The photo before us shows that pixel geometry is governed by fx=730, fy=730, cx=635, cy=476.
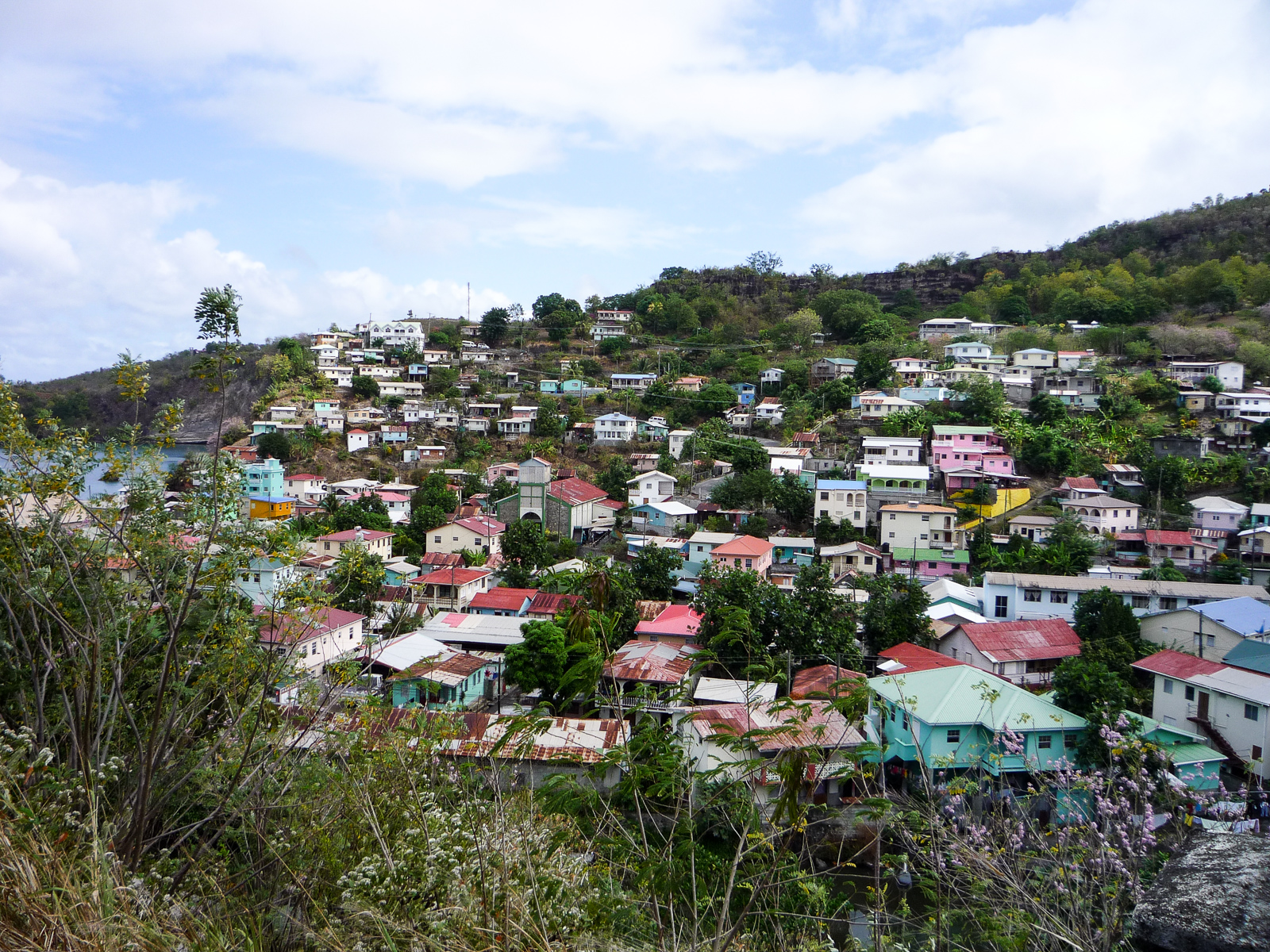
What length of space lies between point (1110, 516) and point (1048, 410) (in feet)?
19.6

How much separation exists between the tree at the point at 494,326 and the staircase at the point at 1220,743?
3229 cm

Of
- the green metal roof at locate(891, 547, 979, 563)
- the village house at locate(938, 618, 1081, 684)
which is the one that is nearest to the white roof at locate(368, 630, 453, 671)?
the village house at locate(938, 618, 1081, 684)

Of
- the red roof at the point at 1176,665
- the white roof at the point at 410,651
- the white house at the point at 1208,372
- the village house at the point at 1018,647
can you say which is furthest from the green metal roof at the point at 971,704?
the white house at the point at 1208,372

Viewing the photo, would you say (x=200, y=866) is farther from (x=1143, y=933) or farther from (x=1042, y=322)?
(x=1042, y=322)

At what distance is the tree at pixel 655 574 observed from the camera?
13883mm

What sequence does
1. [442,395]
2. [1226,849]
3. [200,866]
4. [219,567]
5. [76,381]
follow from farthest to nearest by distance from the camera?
[76,381]
[442,395]
[219,567]
[200,866]
[1226,849]

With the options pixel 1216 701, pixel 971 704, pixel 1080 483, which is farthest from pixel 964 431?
pixel 971 704

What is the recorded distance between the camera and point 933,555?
15.8m

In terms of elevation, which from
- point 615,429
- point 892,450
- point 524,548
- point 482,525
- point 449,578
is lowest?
point 449,578

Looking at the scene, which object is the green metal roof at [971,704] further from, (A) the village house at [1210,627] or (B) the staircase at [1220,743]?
(A) the village house at [1210,627]

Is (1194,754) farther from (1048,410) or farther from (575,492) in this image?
(1048,410)

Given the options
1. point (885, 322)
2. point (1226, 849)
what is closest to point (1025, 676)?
point (1226, 849)

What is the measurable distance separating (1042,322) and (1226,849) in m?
35.9

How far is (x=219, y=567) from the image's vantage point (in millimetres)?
3012
